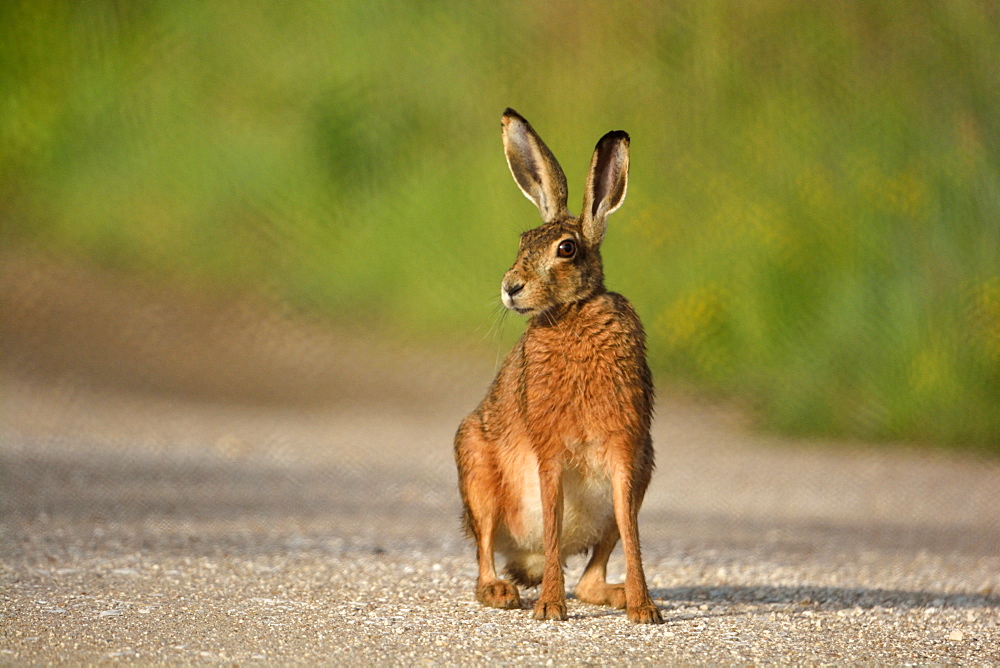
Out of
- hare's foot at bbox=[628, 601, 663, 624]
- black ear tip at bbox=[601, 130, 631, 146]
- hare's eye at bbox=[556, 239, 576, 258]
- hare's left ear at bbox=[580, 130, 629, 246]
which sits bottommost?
hare's foot at bbox=[628, 601, 663, 624]

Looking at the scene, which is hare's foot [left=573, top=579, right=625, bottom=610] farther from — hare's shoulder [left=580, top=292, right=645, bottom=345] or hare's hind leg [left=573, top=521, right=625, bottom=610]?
hare's shoulder [left=580, top=292, right=645, bottom=345]

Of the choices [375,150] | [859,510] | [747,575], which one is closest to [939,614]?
[747,575]

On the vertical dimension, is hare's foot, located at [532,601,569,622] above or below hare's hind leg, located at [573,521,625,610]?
below

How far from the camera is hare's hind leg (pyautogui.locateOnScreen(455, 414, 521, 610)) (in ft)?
16.0

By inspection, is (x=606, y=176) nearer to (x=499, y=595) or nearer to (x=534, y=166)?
(x=534, y=166)

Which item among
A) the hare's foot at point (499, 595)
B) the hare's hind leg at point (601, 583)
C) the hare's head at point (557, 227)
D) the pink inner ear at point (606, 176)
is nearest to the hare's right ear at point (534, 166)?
the hare's head at point (557, 227)

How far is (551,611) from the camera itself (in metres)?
4.58

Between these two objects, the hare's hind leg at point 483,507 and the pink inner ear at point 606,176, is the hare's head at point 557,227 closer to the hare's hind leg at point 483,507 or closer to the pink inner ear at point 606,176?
the pink inner ear at point 606,176

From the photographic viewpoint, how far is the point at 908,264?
1088 centimetres

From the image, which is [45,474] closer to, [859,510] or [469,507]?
[469,507]

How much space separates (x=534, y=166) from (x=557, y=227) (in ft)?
1.09

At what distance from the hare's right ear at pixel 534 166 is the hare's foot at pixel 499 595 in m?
1.31

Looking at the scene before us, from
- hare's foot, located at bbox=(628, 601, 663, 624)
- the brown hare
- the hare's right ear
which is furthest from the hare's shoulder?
hare's foot, located at bbox=(628, 601, 663, 624)

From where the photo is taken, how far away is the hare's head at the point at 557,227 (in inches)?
179
